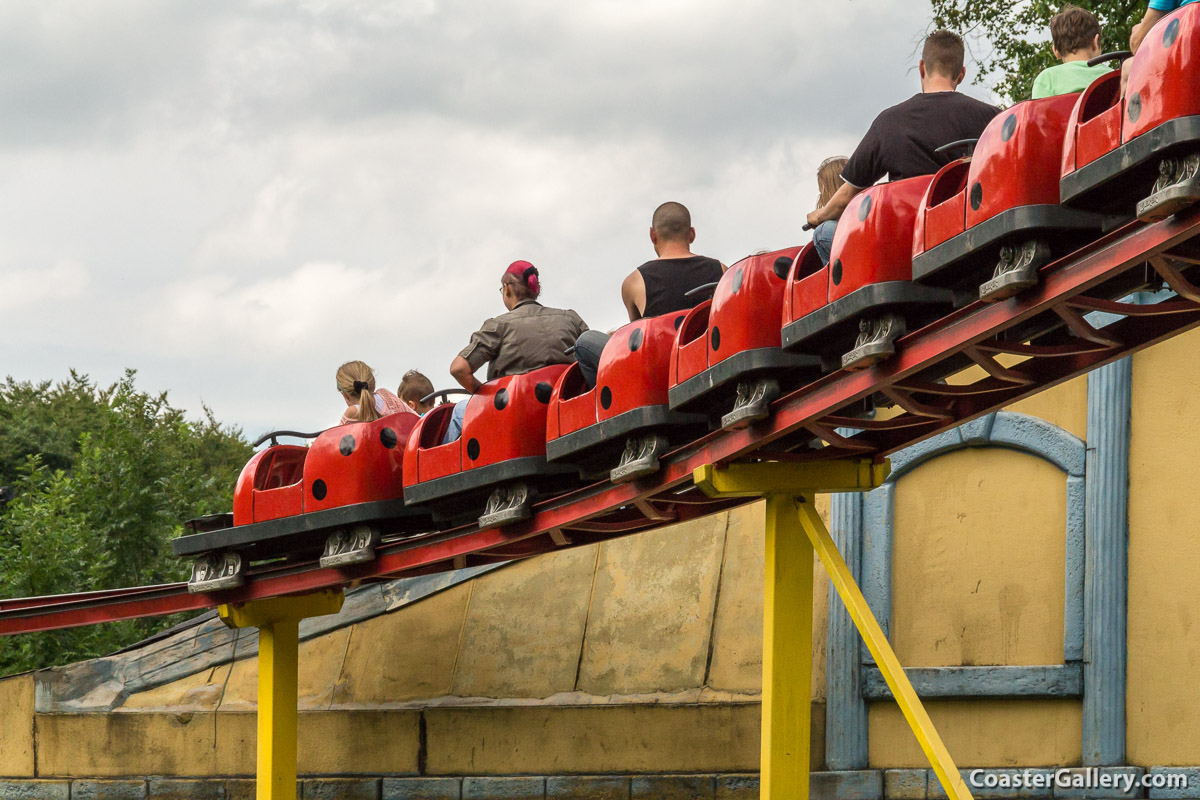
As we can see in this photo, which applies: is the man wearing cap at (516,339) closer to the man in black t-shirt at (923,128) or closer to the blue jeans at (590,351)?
the blue jeans at (590,351)

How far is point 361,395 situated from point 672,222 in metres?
2.38

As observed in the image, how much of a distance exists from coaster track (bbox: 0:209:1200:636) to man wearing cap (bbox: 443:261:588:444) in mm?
763

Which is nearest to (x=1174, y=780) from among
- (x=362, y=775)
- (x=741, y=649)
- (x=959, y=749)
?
(x=959, y=749)

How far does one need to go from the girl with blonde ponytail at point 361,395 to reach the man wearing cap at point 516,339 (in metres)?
0.72

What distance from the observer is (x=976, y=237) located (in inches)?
198

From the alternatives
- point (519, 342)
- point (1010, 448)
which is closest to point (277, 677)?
point (519, 342)

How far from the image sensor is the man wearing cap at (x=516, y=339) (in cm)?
774

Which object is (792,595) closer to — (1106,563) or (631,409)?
(631,409)

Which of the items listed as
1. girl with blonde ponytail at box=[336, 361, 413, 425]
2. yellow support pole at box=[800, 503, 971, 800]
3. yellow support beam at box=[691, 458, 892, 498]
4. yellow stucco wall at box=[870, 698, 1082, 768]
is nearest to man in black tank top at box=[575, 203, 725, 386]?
yellow support beam at box=[691, 458, 892, 498]

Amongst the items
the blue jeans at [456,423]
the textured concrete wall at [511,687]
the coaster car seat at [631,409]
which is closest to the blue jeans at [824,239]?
the coaster car seat at [631,409]

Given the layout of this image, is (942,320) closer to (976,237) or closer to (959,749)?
(976,237)

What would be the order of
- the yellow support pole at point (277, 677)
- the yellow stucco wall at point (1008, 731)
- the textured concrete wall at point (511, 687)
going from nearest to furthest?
the yellow stucco wall at point (1008, 731) < the yellow support pole at point (277, 677) < the textured concrete wall at point (511, 687)

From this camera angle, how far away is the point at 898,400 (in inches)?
237

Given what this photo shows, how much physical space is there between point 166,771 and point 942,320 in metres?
7.27
